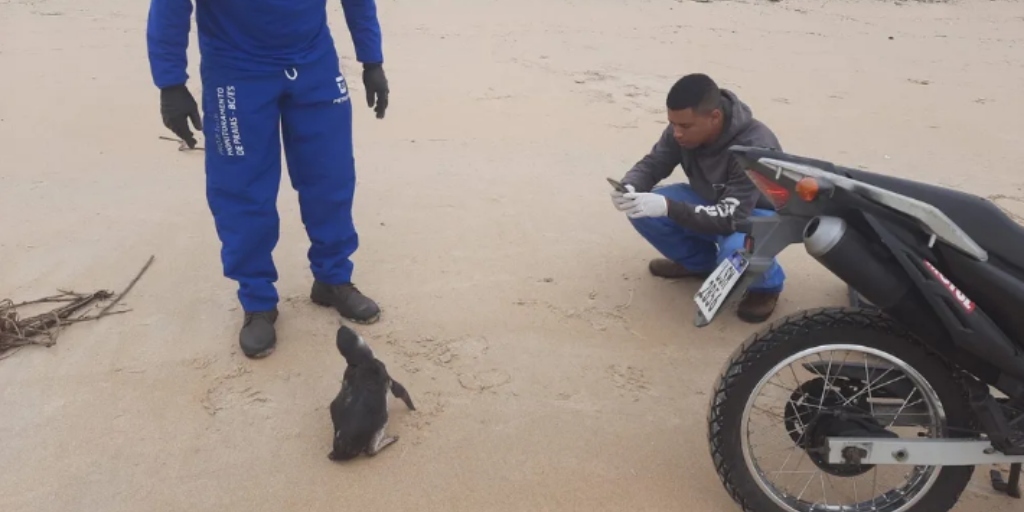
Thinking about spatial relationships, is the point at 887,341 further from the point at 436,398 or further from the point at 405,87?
the point at 405,87

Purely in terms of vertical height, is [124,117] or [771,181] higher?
[771,181]

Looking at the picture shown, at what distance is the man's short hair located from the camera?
312 cm

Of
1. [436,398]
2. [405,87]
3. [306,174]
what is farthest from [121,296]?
[405,87]

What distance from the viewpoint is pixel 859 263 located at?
1.98 metres

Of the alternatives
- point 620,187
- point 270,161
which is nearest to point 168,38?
point 270,161

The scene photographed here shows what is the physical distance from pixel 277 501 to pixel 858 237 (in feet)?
5.79

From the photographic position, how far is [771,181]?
212cm

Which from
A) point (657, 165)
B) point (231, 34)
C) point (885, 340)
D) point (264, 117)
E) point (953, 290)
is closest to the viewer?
point (953, 290)

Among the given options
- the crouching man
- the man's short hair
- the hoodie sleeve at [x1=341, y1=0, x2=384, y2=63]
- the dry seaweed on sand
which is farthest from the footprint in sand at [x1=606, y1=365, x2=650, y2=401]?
the dry seaweed on sand

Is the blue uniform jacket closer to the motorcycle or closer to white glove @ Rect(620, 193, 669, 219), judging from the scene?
white glove @ Rect(620, 193, 669, 219)

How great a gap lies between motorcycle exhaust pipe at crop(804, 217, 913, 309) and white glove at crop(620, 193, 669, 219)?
1.15m

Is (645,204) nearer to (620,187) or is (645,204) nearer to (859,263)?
(620,187)

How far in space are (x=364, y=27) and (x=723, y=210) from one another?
1.65 meters

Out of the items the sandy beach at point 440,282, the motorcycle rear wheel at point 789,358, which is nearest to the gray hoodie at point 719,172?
the sandy beach at point 440,282
